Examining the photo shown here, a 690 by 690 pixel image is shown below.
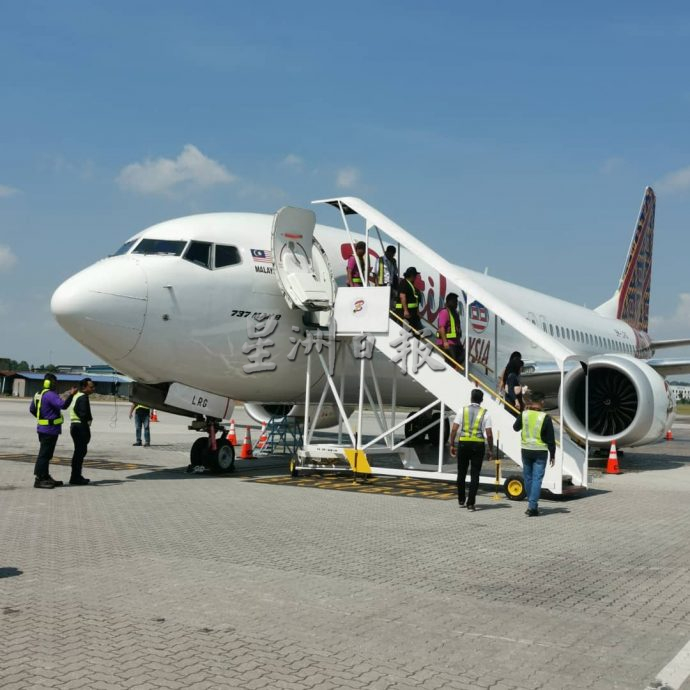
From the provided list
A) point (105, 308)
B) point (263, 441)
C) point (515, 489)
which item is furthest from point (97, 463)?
point (515, 489)

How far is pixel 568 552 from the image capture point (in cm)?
748

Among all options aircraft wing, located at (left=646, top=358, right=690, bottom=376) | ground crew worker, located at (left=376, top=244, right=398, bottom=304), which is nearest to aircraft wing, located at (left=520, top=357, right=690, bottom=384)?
aircraft wing, located at (left=646, top=358, right=690, bottom=376)

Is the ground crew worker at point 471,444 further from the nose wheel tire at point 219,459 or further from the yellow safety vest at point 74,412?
the yellow safety vest at point 74,412

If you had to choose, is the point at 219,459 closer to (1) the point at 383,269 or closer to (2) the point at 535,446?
(1) the point at 383,269

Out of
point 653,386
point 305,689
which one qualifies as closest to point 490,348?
point 653,386

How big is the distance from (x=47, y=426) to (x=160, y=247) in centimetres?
305

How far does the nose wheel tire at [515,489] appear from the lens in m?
11.1

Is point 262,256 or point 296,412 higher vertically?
point 262,256

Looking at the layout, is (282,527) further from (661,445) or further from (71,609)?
(661,445)

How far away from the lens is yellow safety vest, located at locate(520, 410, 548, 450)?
32.2ft

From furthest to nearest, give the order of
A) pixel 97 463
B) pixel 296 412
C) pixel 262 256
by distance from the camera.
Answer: pixel 296 412, pixel 97 463, pixel 262 256

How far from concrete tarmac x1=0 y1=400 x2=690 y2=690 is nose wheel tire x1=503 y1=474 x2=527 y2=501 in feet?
1.05

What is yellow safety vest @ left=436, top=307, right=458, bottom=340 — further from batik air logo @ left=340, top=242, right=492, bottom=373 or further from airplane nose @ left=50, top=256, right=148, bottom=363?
airplane nose @ left=50, top=256, right=148, bottom=363

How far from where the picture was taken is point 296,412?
16453mm
